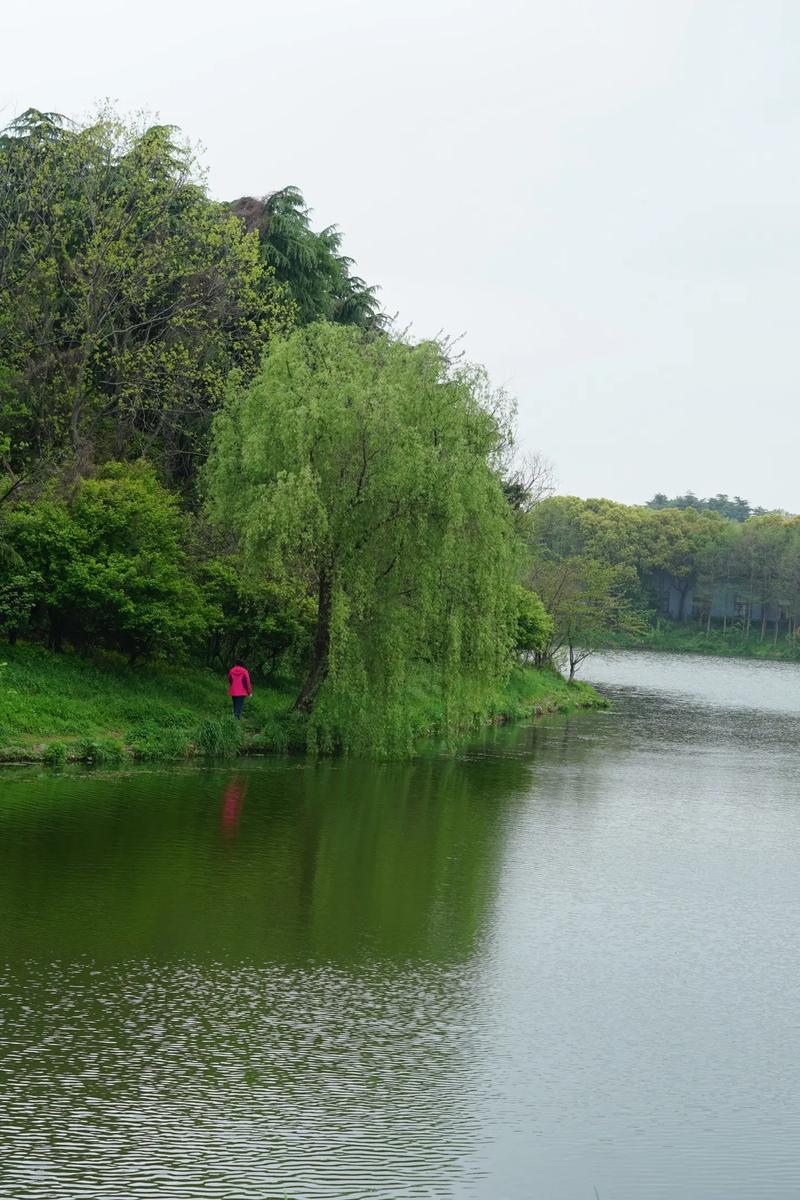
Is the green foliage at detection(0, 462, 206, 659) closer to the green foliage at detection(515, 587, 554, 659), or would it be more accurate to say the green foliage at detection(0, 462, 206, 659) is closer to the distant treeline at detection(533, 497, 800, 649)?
the green foliage at detection(515, 587, 554, 659)

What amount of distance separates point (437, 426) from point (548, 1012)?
17.0 m

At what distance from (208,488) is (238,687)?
15.3ft

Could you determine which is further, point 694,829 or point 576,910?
point 694,829

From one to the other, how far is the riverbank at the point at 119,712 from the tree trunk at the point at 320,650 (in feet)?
1.79

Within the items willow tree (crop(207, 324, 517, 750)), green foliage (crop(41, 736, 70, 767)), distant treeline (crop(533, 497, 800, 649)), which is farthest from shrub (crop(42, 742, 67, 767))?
distant treeline (crop(533, 497, 800, 649))

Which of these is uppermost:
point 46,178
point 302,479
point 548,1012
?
point 46,178

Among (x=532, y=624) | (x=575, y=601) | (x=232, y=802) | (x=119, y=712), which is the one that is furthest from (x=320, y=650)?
(x=575, y=601)

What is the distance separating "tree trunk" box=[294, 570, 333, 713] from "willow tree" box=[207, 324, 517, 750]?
0.14 ft

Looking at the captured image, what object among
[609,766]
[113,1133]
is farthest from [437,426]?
[113,1133]

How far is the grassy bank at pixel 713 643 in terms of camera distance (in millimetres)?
105938

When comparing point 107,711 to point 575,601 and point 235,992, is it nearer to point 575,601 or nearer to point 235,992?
point 235,992

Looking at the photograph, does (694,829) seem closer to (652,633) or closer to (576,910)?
(576,910)

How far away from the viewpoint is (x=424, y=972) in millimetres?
14367

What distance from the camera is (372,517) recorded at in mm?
27672
